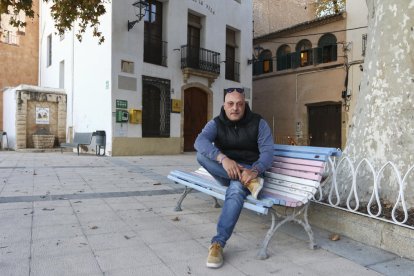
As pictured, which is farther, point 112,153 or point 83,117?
point 83,117

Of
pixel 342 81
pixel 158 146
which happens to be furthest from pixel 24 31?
pixel 342 81

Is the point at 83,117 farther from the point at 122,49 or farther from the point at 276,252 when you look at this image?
the point at 276,252

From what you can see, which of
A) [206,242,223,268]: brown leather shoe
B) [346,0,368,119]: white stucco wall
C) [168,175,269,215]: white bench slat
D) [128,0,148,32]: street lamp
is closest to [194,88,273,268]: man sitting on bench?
[168,175,269,215]: white bench slat

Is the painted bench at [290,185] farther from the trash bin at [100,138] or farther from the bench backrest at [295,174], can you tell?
the trash bin at [100,138]

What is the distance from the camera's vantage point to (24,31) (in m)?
23.7

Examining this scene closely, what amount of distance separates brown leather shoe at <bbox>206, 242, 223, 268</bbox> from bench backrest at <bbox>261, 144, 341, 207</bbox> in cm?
62

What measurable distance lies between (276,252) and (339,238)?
0.77 meters

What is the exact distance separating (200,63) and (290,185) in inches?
533

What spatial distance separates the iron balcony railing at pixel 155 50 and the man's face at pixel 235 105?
1178 centimetres

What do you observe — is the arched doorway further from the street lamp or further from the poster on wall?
the poster on wall

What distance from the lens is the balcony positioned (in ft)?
52.1

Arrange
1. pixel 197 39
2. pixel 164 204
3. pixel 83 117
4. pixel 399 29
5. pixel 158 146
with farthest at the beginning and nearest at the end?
1. pixel 197 39
2. pixel 83 117
3. pixel 158 146
4. pixel 164 204
5. pixel 399 29

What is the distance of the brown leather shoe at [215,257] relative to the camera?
296 cm

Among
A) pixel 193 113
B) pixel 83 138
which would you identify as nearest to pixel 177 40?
pixel 193 113
